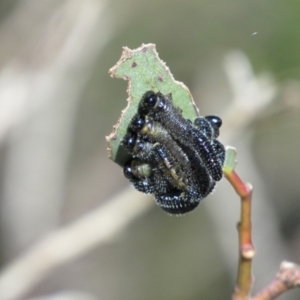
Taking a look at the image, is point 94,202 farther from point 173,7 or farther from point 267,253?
point 173,7

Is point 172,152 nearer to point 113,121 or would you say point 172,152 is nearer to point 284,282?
point 284,282

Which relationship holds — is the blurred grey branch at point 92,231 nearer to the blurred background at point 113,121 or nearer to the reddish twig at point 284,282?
the blurred background at point 113,121

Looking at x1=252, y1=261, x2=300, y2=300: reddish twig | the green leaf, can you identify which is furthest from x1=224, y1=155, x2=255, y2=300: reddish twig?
the green leaf

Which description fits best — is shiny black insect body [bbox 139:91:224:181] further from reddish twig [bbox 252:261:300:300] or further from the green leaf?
reddish twig [bbox 252:261:300:300]

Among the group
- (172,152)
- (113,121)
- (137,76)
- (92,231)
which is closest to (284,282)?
(172,152)

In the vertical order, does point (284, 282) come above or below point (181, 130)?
below
